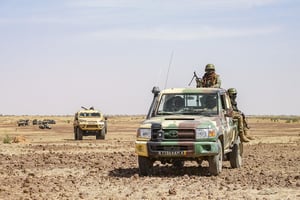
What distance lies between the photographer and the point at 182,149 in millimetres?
14859

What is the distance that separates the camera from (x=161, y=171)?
1681cm

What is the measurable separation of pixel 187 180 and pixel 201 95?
2829 millimetres

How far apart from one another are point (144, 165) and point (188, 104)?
6.63 ft

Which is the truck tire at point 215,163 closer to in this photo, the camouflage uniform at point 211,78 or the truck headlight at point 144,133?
the truck headlight at point 144,133

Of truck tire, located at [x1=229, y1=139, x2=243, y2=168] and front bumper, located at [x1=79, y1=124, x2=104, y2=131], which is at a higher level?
front bumper, located at [x1=79, y1=124, x2=104, y2=131]

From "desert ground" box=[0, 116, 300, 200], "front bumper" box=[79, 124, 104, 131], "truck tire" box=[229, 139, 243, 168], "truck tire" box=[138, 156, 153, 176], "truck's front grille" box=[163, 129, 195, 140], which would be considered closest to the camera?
"desert ground" box=[0, 116, 300, 200]

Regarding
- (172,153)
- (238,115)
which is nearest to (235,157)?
(238,115)

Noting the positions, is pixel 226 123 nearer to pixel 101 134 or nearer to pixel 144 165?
pixel 144 165

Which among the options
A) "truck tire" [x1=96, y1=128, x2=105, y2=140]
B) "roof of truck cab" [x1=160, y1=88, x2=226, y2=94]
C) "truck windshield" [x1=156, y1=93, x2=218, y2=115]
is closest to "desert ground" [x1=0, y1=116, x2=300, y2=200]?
"truck windshield" [x1=156, y1=93, x2=218, y2=115]

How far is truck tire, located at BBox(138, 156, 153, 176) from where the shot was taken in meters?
15.4

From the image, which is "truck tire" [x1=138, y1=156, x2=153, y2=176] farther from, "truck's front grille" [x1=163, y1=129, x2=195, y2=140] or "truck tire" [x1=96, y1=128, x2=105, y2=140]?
"truck tire" [x1=96, y1=128, x2=105, y2=140]

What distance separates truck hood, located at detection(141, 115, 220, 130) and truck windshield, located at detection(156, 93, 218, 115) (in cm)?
62

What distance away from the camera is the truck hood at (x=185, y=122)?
48.8 ft

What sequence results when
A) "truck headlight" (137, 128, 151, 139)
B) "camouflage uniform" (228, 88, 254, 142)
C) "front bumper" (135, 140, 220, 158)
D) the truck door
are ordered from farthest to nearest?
"camouflage uniform" (228, 88, 254, 142), the truck door, "truck headlight" (137, 128, 151, 139), "front bumper" (135, 140, 220, 158)
